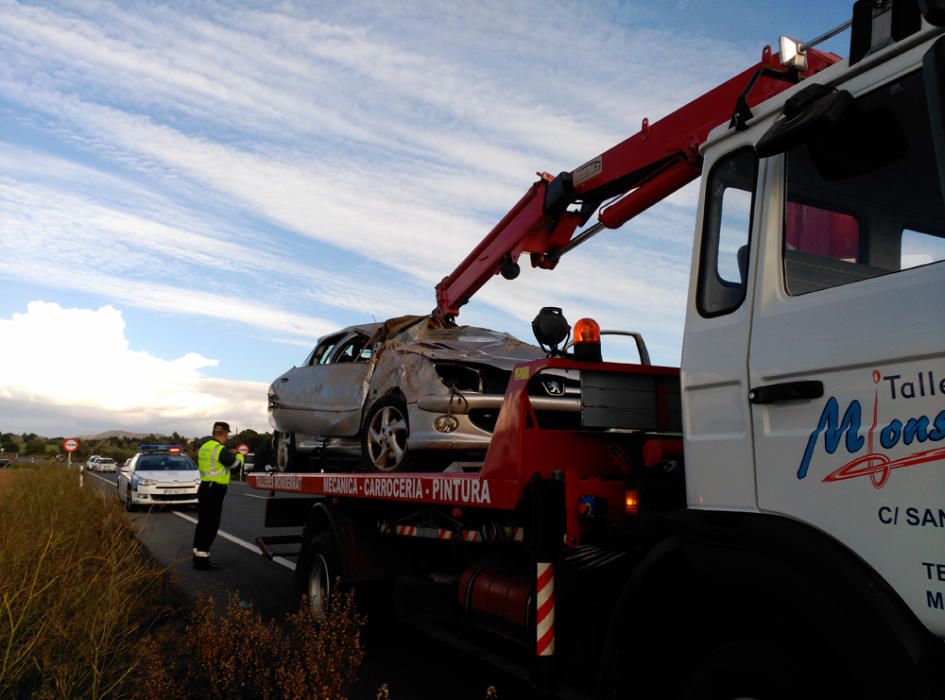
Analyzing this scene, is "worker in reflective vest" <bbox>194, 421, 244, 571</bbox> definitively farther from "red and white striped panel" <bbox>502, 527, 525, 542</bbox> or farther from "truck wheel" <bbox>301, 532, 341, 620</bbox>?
"red and white striped panel" <bbox>502, 527, 525, 542</bbox>

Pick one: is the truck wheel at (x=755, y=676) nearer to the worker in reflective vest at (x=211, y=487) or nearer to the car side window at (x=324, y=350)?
the car side window at (x=324, y=350)

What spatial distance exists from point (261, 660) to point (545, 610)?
5.70 ft

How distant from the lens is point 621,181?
5035 mm

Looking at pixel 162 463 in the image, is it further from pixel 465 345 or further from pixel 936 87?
pixel 936 87

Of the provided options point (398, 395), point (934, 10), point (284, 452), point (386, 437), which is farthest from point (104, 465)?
point (934, 10)

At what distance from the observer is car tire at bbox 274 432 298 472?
902cm

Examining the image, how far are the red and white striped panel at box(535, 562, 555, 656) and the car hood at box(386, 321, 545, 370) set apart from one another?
319cm

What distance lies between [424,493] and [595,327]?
1594mm

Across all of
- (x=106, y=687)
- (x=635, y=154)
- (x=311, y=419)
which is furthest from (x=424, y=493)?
(x=311, y=419)

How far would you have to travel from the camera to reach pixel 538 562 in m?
3.40

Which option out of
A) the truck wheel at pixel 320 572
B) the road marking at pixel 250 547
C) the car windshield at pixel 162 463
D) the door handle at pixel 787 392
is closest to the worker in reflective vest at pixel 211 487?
the road marking at pixel 250 547

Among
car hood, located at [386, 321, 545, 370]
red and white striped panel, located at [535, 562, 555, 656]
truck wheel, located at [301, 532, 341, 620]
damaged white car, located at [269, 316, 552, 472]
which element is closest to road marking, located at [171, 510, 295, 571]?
damaged white car, located at [269, 316, 552, 472]

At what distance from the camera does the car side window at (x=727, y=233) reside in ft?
9.53

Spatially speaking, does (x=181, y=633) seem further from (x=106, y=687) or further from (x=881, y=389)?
(x=881, y=389)
